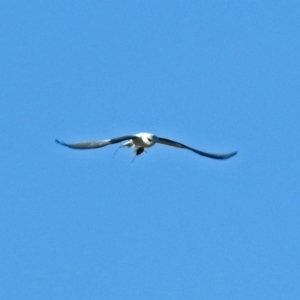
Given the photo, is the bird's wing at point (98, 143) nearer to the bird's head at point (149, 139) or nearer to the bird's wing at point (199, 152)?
the bird's head at point (149, 139)

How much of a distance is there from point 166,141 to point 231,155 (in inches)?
82.1

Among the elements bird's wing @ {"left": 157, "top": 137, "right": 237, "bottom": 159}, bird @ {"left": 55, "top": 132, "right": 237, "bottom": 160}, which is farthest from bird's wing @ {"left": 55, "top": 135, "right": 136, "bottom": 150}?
bird's wing @ {"left": 157, "top": 137, "right": 237, "bottom": 159}

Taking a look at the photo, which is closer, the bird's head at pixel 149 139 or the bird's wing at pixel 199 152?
the bird's head at pixel 149 139

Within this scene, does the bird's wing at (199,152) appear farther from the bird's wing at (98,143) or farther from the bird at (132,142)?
the bird's wing at (98,143)

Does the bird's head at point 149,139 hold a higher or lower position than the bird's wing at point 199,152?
lower

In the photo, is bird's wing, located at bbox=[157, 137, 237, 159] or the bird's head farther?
bird's wing, located at bbox=[157, 137, 237, 159]

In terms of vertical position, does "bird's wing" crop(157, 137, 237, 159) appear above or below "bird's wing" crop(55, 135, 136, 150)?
above

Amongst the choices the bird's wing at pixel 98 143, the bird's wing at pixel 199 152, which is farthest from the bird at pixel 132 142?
the bird's wing at pixel 199 152

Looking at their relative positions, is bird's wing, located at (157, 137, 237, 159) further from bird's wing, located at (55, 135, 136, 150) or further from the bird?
bird's wing, located at (55, 135, 136, 150)

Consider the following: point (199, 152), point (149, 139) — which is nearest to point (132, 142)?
point (149, 139)

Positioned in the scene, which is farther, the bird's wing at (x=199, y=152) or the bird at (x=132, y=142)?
the bird's wing at (x=199, y=152)

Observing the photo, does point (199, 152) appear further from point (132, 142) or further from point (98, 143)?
point (98, 143)

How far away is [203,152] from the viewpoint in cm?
4644

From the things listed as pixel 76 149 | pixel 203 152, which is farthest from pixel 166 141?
pixel 76 149
